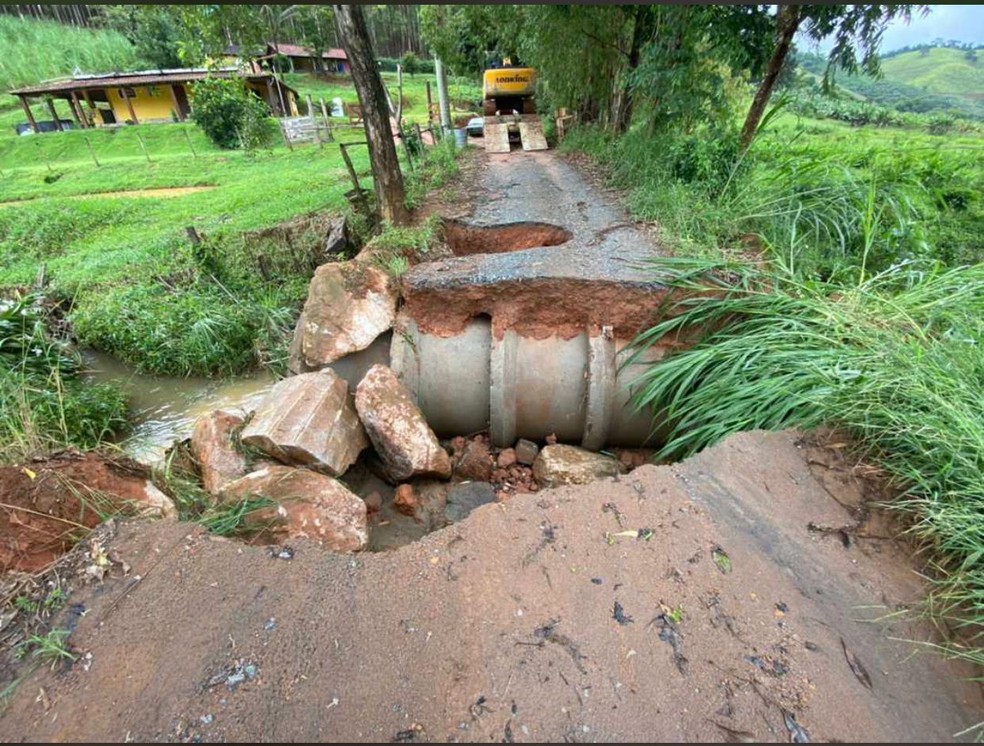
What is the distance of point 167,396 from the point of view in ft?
14.9

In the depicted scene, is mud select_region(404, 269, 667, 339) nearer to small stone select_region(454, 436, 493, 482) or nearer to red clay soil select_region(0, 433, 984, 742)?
small stone select_region(454, 436, 493, 482)

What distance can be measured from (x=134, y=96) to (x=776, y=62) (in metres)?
26.4

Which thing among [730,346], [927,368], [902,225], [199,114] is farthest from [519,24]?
[199,114]

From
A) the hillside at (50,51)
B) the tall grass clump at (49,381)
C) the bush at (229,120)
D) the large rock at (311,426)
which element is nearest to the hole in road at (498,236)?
the large rock at (311,426)

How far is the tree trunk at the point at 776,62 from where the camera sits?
12.3 ft

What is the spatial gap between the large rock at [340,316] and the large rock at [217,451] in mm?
592

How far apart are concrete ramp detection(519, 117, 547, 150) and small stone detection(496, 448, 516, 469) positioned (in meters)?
7.65

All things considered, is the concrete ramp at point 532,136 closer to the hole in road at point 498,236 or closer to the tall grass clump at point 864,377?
the hole in road at point 498,236

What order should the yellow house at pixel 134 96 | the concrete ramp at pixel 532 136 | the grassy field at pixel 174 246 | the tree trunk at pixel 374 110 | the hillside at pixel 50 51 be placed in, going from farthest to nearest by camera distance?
the hillside at pixel 50 51, the yellow house at pixel 134 96, the concrete ramp at pixel 532 136, the grassy field at pixel 174 246, the tree trunk at pixel 374 110

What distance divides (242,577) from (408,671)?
2.06 feet

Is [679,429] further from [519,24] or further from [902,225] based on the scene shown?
[519,24]

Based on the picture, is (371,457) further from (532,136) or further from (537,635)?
(532,136)

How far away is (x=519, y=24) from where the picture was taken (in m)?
7.84

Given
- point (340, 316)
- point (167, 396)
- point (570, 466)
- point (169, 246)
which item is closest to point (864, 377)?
point (570, 466)
